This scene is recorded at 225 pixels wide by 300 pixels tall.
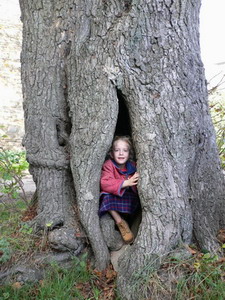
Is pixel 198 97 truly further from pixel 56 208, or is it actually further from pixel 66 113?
pixel 56 208

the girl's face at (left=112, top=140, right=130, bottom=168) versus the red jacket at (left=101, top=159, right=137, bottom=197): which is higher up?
the girl's face at (left=112, top=140, right=130, bottom=168)

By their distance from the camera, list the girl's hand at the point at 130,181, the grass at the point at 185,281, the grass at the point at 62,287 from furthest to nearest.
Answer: the girl's hand at the point at 130,181 < the grass at the point at 62,287 < the grass at the point at 185,281

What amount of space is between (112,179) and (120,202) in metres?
0.29

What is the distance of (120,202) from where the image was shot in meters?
3.15

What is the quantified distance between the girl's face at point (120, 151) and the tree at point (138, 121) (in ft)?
1.20

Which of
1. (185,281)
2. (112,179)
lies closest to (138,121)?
(112,179)

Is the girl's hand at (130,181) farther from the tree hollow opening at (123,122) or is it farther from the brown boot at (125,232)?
the tree hollow opening at (123,122)

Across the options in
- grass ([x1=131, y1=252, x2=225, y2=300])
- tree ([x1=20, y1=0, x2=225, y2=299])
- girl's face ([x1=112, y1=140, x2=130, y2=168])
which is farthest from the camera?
girl's face ([x1=112, y1=140, x2=130, y2=168])

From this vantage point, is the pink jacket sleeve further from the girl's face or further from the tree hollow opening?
the tree hollow opening

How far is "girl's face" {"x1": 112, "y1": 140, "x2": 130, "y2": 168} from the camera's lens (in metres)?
3.22

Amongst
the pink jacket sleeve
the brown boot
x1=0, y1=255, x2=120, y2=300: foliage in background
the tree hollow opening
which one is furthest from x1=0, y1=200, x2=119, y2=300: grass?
the tree hollow opening

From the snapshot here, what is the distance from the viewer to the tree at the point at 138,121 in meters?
2.74

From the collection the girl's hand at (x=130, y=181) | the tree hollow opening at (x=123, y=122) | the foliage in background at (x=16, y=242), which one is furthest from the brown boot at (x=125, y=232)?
the tree hollow opening at (x=123, y=122)

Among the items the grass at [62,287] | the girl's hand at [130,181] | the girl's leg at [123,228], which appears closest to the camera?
the grass at [62,287]
